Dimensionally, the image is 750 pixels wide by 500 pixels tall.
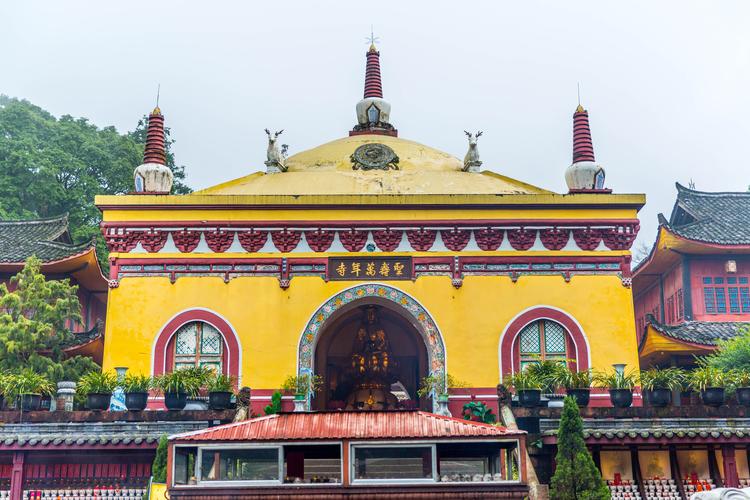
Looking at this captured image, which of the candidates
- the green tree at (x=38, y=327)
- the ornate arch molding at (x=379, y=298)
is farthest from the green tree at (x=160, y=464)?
the green tree at (x=38, y=327)

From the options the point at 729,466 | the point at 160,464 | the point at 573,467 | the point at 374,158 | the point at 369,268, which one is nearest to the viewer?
the point at 573,467

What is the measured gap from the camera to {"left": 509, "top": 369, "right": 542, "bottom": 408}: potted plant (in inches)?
742

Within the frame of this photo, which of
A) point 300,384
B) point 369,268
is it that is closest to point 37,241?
point 300,384

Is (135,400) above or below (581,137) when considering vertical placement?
below

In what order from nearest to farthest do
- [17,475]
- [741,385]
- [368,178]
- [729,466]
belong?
[17,475]
[729,466]
[741,385]
[368,178]

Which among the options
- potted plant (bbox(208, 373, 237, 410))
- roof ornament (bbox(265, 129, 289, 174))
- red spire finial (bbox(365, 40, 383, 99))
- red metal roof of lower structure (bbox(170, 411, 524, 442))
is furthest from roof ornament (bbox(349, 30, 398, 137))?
red metal roof of lower structure (bbox(170, 411, 524, 442))

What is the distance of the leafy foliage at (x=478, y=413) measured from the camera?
840 inches

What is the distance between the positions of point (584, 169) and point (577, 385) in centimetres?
709

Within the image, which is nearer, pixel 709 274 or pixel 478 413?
pixel 478 413

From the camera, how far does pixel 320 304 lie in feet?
75.2

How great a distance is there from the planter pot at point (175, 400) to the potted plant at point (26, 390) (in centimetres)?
253

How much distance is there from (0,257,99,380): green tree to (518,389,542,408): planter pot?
35.1ft

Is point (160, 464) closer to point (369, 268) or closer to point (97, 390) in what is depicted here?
point (97, 390)

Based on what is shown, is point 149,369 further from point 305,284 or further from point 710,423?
point 710,423
